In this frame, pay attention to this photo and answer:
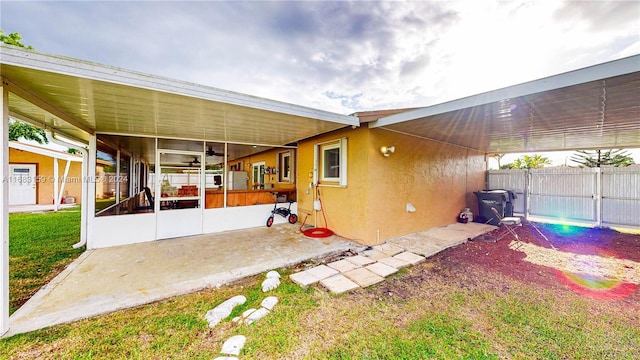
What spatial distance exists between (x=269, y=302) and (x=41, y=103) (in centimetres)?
396

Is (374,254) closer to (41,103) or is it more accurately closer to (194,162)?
(194,162)

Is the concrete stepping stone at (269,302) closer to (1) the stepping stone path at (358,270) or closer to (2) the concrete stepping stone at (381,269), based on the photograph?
(1) the stepping stone path at (358,270)

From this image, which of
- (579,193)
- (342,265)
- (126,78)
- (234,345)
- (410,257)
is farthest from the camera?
(579,193)

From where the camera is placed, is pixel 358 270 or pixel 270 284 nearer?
pixel 270 284

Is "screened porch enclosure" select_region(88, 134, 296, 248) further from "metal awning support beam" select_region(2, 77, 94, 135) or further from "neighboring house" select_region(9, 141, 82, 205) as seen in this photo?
"neighboring house" select_region(9, 141, 82, 205)

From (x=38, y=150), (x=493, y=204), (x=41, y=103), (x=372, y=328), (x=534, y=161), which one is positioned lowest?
(x=372, y=328)

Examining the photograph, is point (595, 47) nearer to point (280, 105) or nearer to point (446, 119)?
point (446, 119)

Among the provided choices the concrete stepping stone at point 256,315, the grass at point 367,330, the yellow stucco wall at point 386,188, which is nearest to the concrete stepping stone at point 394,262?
the yellow stucco wall at point 386,188

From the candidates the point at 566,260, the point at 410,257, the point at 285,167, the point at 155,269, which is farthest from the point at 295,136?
the point at 566,260

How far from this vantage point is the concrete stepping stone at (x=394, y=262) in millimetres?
4093

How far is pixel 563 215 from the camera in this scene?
806 centimetres

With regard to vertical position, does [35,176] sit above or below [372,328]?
above

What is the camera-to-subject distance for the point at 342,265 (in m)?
4.07

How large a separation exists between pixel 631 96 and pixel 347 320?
15.5 feet
